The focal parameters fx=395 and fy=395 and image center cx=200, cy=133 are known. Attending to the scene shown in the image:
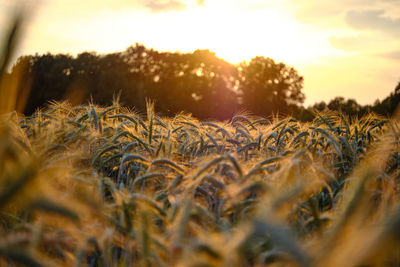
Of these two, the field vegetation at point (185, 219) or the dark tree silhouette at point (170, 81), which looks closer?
the field vegetation at point (185, 219)

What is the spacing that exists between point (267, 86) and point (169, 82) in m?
7.55

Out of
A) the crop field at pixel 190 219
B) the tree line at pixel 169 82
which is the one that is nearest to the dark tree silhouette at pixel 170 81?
the tree line at pixel 169 82

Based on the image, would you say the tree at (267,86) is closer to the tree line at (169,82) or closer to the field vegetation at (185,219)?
the tree line at (169,82)

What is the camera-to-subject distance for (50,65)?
1083 inches

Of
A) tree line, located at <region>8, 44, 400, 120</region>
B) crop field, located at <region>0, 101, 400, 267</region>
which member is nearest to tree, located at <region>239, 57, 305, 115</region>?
tree line, located at <region>8, 44, 400, 120</region>

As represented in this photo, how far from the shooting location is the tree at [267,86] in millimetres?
29484

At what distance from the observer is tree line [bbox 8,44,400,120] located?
2538cm

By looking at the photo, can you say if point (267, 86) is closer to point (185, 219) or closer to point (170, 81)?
point (170, 81)

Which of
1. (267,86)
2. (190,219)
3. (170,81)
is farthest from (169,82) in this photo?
(190,219)

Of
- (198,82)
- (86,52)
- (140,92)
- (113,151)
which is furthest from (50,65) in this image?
(113,151)

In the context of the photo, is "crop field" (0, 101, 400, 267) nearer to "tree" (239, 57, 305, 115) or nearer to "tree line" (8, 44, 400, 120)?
"tree line" (8, 44, 400, 120)

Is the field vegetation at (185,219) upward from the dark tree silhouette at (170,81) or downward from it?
downward

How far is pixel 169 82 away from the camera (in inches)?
1117

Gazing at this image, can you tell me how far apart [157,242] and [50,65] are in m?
28.7
